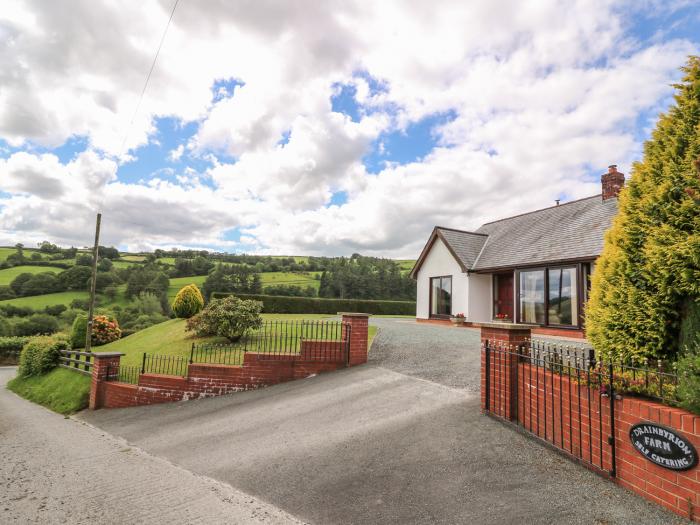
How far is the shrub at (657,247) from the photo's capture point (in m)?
4.37

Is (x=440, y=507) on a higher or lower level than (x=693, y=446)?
lower

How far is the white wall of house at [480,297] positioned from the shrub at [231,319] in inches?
405

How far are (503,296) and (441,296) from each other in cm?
330

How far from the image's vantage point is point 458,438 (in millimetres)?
5320

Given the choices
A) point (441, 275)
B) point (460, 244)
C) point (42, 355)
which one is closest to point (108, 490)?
point (441, 275)

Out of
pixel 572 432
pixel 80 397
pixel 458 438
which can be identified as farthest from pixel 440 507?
pixel 80 397

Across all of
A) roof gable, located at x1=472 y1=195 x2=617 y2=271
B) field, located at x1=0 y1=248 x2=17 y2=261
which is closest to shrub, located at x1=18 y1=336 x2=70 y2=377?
roof gable, located at x1=472 y1=195 x2=617 y2=271

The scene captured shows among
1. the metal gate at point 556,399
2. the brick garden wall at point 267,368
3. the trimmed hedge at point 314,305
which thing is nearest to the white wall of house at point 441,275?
the brick garden wall at point 267,368

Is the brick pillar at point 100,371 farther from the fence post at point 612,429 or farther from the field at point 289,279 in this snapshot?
the field at point 289,279

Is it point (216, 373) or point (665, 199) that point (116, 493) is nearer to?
point (216, 373)

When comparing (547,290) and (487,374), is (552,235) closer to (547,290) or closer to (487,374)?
(547,290)

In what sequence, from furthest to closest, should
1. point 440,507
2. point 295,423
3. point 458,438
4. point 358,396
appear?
point 358,396 < point 295,423 < point 458,438 < point 440,507

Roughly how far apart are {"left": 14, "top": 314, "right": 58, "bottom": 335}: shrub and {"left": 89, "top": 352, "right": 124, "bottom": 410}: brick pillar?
143 ft

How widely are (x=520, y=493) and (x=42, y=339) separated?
2412 cm
